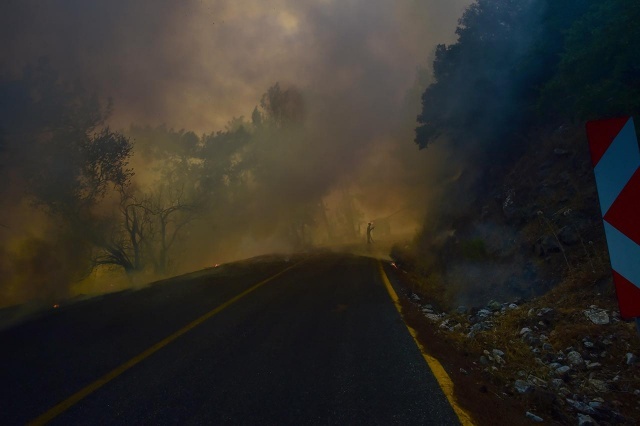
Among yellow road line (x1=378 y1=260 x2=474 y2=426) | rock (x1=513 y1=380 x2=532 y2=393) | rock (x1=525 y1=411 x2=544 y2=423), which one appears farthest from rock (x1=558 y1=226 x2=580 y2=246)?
rock (x1=525 y1=411 x2=544 y2=423)

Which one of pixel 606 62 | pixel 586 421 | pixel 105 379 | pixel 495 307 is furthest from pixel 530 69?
pixel 105 379

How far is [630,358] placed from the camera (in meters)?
3.89

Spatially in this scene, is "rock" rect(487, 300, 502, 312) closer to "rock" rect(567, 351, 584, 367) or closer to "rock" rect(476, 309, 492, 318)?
"rock" rect(476, 309, 492, 318)

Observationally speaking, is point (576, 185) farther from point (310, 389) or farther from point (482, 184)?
point (310, 389)

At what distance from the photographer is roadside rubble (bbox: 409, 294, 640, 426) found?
3.21 m

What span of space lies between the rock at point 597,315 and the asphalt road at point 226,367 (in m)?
2.47

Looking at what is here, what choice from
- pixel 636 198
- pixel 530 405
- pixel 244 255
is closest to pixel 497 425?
pixel 530 405

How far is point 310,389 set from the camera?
3301mm

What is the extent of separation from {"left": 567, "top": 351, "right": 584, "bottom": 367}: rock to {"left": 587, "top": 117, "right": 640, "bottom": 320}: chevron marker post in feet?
7.48

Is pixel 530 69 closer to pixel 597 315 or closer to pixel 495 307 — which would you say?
pixel 495 307

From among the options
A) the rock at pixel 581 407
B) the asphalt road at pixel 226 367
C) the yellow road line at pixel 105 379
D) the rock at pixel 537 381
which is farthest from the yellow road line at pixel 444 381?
the yellow road line at pixel 105 379

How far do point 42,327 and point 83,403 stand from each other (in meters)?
4.08

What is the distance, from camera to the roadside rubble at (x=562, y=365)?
3213mm

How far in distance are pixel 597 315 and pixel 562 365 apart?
1346mm
